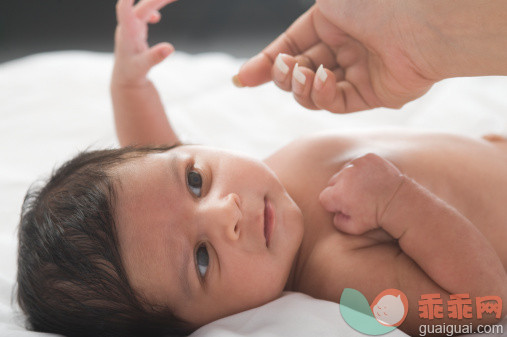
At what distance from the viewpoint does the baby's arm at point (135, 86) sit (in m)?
1.45

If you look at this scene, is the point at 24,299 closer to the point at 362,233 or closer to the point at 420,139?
the point at 362,233

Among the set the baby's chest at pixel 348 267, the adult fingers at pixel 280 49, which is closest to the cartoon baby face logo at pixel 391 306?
the baby's chest at pixel 348 267

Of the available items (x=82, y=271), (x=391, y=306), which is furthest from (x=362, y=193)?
(x=82, y=271)

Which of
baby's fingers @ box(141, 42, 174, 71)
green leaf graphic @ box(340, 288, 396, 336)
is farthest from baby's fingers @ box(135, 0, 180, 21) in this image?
green leaf graphic @ box(340, 288, 396, 336)

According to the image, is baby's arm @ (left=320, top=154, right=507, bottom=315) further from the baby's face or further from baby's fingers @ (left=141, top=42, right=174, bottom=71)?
baby's fingers @ (left=141, top=42, right=174, bottom=71)

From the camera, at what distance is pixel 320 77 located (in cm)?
102

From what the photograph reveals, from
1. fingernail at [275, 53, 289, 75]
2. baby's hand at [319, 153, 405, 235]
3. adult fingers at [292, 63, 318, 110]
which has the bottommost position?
baby's hand at [319, 153, 405, 235]

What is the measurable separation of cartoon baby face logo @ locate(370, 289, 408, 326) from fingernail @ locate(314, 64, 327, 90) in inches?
17.1

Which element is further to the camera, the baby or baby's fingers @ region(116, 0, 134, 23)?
baby's fingers @ region(116, 0, 134, 23)

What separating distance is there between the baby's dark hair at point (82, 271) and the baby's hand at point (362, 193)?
0.40m

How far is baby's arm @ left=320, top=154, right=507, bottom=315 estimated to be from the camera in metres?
0.93

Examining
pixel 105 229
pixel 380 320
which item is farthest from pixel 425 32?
pixel 105 229

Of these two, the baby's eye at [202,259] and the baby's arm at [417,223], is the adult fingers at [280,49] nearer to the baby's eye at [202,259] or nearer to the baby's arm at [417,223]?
the baby's arm at [417,223]

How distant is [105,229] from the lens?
3.01 ft
